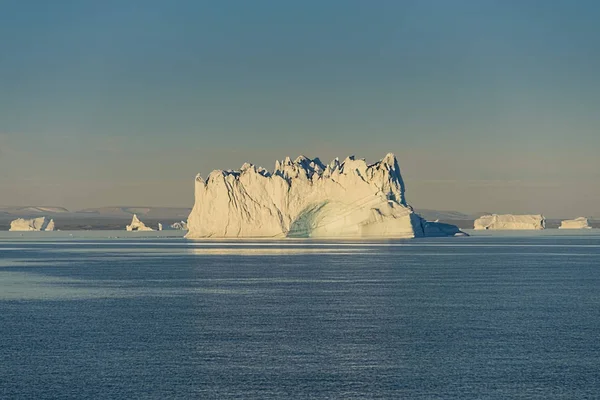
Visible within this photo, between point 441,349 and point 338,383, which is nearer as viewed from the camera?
point 338,383

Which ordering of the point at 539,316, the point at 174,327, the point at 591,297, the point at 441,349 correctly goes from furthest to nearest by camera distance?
the point at 591,297, the point at 539,316, the point at 174,327, the point at 441,349

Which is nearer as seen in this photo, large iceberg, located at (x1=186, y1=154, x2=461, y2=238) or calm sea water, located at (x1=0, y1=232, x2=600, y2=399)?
calm sea water, located at (x1=0, y1=232, x2=600, y2=399)

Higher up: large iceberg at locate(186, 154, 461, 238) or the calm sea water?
large iceberg at locate(186, 154, 461, 238)

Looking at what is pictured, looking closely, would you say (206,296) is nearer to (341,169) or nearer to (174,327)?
(174,327)

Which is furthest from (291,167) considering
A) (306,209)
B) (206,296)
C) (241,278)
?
(206,296)

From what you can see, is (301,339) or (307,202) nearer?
(301,339)
